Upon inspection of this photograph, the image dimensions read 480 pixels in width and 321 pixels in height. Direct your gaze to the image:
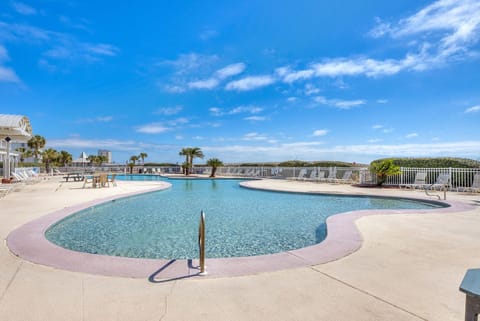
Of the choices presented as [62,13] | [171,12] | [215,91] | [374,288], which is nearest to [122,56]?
[62,13]

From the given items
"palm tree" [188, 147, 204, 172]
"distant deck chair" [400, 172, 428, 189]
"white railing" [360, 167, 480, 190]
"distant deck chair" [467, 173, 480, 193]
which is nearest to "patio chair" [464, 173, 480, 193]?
"distant deck chair" [467, 173, 480, 193]

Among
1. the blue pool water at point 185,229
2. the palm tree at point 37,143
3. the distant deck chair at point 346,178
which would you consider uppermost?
the palm tree at point 37,143

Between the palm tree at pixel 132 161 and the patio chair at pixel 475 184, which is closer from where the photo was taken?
the patio chair at pixel 475 184

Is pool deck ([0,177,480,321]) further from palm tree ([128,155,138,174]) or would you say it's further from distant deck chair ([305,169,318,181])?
palm tree ([128,155,138,174])

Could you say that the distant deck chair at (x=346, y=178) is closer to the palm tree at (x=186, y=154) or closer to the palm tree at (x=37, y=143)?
the palm tree at (x=186, y=154)

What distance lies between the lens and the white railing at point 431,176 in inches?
480

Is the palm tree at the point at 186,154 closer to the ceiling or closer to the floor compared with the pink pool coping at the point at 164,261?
closer to the ceiling

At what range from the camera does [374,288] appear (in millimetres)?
2320

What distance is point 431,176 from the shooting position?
13.5m

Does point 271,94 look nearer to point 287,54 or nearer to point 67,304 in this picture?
point 287,54

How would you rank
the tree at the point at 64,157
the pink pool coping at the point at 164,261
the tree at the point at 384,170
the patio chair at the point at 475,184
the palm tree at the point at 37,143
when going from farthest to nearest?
the tree at the point at 64,157, the palm tree at the point at 37,143, the tree at the point at 384,170, the patio chair at the point at 475,184, the pink pool coping at the point at 164,261

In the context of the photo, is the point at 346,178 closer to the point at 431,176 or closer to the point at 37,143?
the point at 431,176

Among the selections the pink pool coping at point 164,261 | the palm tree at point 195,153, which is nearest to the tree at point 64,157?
the palm tree at point 195,153

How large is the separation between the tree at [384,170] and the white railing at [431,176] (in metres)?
0.52
